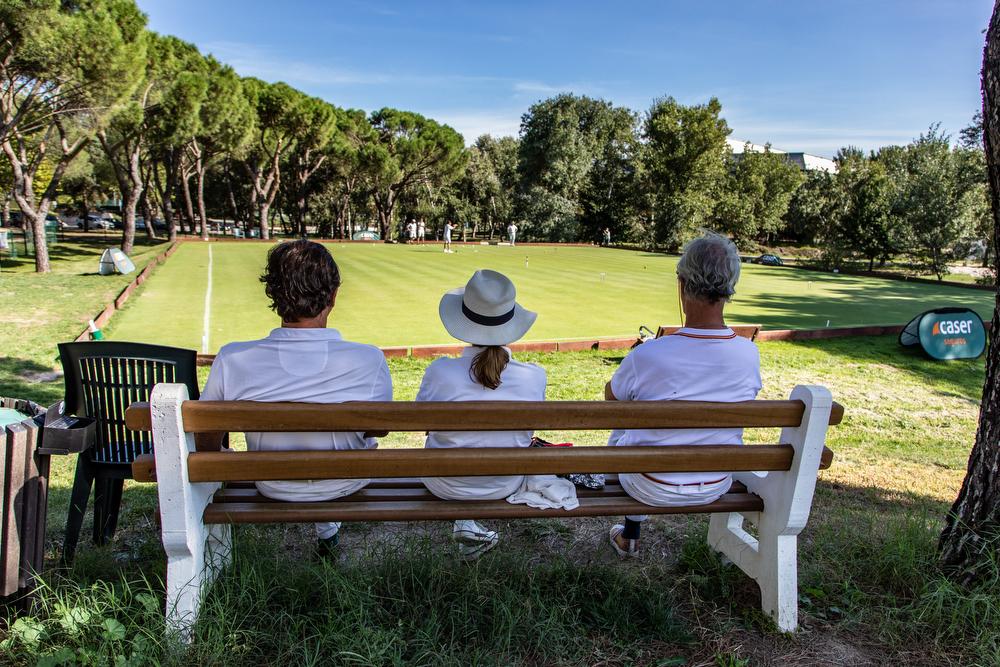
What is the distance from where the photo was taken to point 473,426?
2227 mm

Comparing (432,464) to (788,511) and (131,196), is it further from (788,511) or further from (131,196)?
(131,196)

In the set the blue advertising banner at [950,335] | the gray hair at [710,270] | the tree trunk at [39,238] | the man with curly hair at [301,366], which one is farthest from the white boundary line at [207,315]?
the blue advertising banner at [950,335]

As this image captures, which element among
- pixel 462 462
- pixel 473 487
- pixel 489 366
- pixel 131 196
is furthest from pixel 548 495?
pixel 131 196

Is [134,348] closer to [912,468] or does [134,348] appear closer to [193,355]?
[193,355]

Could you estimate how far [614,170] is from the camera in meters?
54.0

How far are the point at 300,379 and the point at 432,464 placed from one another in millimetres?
634

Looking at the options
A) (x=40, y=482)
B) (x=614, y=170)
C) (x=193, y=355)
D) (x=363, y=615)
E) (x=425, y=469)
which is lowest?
(x=363, y=615)

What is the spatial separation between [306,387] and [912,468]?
5.05 m

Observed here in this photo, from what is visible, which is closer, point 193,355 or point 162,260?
point 193,355

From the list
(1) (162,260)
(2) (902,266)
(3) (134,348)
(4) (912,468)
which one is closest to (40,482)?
(3) (134,348)

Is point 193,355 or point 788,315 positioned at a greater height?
point 193,355

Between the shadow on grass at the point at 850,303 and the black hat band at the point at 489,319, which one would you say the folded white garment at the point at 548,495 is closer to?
the black hat band at the point at 489,319

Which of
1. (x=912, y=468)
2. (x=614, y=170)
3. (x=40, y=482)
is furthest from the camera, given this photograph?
(x=614, y=170)

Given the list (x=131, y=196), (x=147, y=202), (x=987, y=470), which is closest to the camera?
(x=987, y=470)
